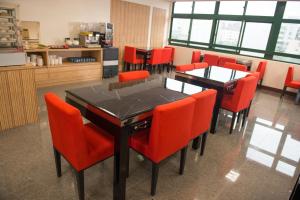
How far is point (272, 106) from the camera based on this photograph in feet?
14.9

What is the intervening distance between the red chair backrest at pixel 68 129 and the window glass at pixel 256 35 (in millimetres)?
6168

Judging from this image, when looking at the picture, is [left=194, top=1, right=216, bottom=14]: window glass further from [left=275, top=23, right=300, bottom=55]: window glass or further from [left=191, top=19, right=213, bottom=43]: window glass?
[left=275, top=23, right=300, bottom=55]: window glass

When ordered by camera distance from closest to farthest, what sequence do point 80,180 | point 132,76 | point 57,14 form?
point 80,180 < point 132,76 < point 57,14

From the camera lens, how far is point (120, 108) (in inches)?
64.3

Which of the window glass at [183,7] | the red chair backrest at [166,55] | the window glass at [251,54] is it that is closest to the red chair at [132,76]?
the red chair backrest at [166,55]

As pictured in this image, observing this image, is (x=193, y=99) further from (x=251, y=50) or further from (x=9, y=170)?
(x=251, y=50)

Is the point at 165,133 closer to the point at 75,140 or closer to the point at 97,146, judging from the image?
the point at 97,146

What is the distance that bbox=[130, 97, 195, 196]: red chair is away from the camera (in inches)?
61.2

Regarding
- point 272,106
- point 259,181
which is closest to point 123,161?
point 259,181

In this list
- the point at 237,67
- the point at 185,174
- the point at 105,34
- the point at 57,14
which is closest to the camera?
the point at 185,174

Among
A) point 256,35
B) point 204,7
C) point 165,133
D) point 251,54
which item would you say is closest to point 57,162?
point 165,133

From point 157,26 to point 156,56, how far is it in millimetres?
1909

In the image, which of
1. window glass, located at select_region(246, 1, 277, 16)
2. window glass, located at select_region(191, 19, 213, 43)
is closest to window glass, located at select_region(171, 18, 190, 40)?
window glass, located at select_region(191, 19, 213, 43)

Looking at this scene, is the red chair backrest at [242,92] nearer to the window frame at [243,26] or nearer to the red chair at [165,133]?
the red chair at [165,133]
